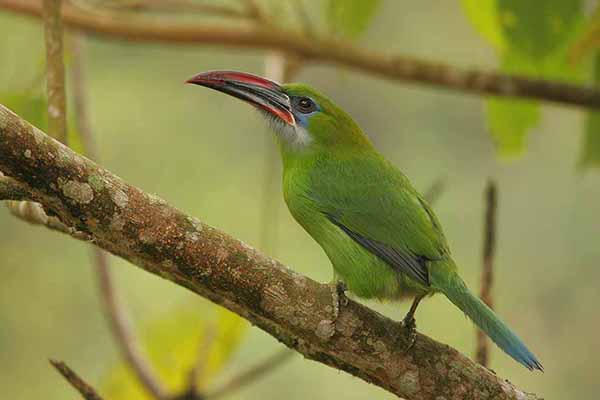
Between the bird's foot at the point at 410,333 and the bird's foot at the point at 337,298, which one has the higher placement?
the bird's foot at the point at 410,333

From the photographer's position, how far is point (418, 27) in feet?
33.6

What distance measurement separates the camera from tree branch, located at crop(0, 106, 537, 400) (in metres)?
2.35

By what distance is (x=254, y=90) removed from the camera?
11.9 ft

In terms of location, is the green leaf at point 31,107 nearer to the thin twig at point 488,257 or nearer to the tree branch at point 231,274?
the tree branch at point 231,274

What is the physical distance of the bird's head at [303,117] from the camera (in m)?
3.69

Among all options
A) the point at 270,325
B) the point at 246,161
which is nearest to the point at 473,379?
the point at 270,325

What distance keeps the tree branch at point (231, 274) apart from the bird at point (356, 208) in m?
0.13

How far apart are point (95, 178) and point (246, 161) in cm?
688

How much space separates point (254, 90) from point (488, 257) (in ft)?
3.36

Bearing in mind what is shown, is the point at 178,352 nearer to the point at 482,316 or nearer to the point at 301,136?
the point at 301,136

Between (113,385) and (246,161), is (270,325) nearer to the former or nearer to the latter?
(113,385)

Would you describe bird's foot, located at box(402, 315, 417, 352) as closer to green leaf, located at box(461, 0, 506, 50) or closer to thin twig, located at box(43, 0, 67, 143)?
thin twig, located at box(43, 0, 67, 143)

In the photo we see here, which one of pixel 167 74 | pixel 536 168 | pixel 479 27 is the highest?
pixel 536 168

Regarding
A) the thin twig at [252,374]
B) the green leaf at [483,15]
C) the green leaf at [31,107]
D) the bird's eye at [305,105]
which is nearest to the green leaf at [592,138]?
the green leaf at [483,15]
